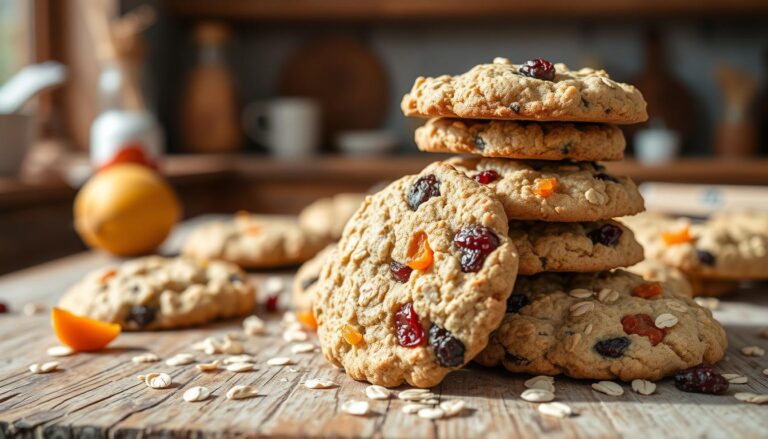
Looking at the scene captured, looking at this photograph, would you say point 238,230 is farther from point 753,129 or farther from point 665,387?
point 753,129

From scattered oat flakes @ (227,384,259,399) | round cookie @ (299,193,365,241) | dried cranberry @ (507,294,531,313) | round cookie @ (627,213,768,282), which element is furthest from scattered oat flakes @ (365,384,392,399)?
round cookie @ (299,193,365,241)

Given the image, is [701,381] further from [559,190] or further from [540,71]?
[540,71]

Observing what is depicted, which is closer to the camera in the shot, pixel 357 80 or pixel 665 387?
pixel 665 387

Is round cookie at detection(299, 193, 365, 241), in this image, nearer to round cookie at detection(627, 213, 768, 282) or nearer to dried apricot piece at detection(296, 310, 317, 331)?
dried apricot piece at detection(296, 310, 317, 331)

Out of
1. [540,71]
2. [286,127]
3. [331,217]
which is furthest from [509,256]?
[286,127]

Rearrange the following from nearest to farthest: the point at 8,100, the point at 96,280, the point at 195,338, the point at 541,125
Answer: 1. the point at 541,125
2. the point at 195,338
3. the point at 96,280
4. the point at 8,100

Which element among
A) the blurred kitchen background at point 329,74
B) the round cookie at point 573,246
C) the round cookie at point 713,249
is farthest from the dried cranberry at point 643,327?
the blurred kitchen background at point 329,74

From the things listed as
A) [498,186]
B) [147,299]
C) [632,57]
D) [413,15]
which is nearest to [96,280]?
[147,299]
